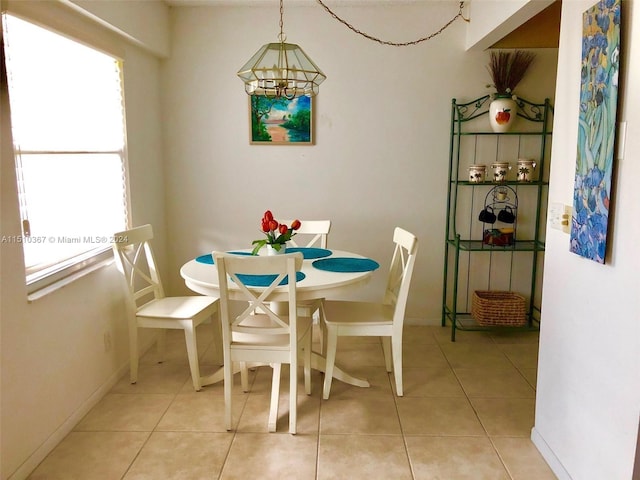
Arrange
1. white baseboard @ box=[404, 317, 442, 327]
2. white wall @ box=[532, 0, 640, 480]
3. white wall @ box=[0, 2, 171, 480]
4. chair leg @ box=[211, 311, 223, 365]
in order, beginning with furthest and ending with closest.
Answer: white baseboard @ box=[404, 317, 442, 327] → chair leg @ box=[211, 311, 223, 365] → white wall @ box=[0, 2, 171, 480] → white wall @ box=[532, 0, 640, 480]

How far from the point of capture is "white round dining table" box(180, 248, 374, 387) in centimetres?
246

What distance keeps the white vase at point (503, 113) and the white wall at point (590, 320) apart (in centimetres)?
140

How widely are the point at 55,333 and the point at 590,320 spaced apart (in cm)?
236

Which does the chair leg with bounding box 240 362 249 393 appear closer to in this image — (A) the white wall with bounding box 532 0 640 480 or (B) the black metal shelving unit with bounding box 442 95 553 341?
(A) the white wall with bounding box 532 0 640 480

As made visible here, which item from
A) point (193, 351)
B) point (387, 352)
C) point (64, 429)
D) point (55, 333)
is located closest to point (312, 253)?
point (387, 352)

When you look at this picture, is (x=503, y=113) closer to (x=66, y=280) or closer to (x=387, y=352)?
(x=387, y=352)

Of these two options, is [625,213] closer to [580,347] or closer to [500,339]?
[580,347]

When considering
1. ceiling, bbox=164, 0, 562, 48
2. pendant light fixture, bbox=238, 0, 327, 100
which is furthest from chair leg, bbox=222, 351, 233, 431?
ceiling, bbox=164, 0, 562, 48

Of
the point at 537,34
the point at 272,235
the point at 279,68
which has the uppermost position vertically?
the point at 537,34

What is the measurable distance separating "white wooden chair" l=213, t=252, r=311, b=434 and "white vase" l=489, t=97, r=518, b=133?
210 cm

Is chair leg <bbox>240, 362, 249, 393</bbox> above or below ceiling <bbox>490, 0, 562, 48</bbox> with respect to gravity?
below

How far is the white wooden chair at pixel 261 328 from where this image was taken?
2275 mm

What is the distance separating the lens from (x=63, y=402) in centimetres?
245

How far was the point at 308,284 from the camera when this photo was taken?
249 cm
